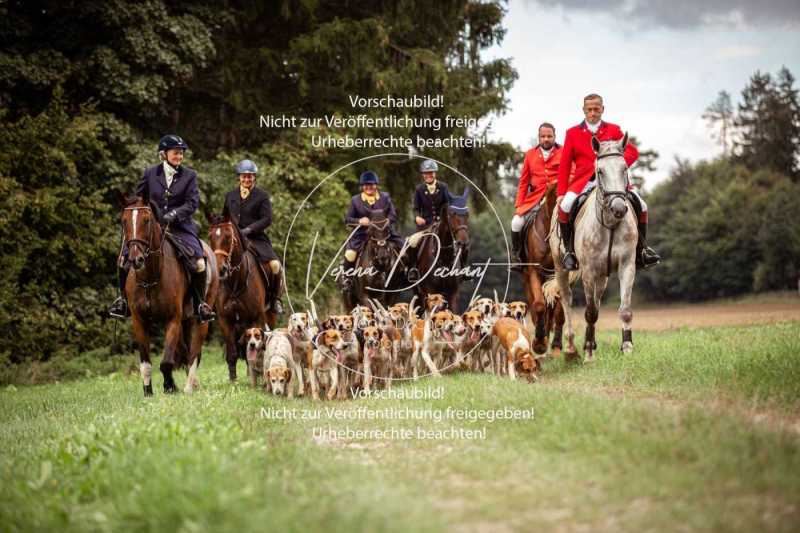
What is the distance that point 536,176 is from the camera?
42.0 feet

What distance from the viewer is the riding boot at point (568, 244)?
36.2 feet

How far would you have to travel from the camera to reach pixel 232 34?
2405cm

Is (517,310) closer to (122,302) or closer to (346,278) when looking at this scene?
(346,278)

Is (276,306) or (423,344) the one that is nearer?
(423,344)

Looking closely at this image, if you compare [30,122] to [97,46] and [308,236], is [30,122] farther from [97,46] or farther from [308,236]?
[308,236]

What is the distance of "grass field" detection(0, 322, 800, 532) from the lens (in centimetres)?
446

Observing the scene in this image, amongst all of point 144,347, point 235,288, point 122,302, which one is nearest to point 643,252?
point 235,288

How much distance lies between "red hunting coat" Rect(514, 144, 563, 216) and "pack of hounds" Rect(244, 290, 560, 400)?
2.17m

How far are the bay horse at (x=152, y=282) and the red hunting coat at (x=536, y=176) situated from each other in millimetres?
5465

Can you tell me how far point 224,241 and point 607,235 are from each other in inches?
210

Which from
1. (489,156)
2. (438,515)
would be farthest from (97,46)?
(438,515)

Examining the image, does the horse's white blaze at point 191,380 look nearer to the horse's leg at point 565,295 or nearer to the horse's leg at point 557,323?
the horse's leg at point 565,295

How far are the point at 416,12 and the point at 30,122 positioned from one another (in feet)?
38.1

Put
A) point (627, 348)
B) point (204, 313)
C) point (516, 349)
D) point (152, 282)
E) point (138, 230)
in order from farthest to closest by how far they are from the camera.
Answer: point (204, 313), point (627, 348), point (152, 282), point (516, 349), point (138, 230)
